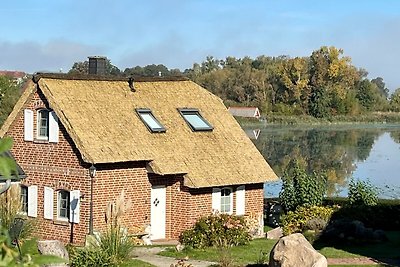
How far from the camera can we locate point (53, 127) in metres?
23.5

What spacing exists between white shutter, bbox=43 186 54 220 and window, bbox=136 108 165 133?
373cm

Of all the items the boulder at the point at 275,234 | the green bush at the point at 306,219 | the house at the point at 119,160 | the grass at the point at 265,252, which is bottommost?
the grass at the point at 265,252

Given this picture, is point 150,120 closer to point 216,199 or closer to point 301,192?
point 216,199

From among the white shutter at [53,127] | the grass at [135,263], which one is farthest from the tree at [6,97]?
the grass at [135,263]

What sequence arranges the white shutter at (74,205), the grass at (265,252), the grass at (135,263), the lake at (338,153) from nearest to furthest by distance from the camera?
the grass at (135,263), the grass at (265,252), the white shutter at (74,205), the lake at (338,153)

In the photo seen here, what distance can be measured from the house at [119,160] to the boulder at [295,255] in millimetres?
6980

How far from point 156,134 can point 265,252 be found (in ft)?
20.1

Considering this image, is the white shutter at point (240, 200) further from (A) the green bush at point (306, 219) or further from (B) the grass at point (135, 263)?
(B) the grass at point (135, 263)

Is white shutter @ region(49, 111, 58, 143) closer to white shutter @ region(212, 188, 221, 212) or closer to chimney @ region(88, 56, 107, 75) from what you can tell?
chimney @ region(88, 56, 107, 75)

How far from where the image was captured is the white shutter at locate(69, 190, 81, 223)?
902 inches

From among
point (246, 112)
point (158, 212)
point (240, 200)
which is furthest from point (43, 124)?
point (246, 112)

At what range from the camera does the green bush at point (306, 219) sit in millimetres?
24438

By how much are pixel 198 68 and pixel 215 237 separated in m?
101

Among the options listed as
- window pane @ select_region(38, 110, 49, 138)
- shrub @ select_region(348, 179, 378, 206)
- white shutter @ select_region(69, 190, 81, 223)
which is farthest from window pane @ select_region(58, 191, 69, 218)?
shrub @ select_region(348, 179, 378, 206)
